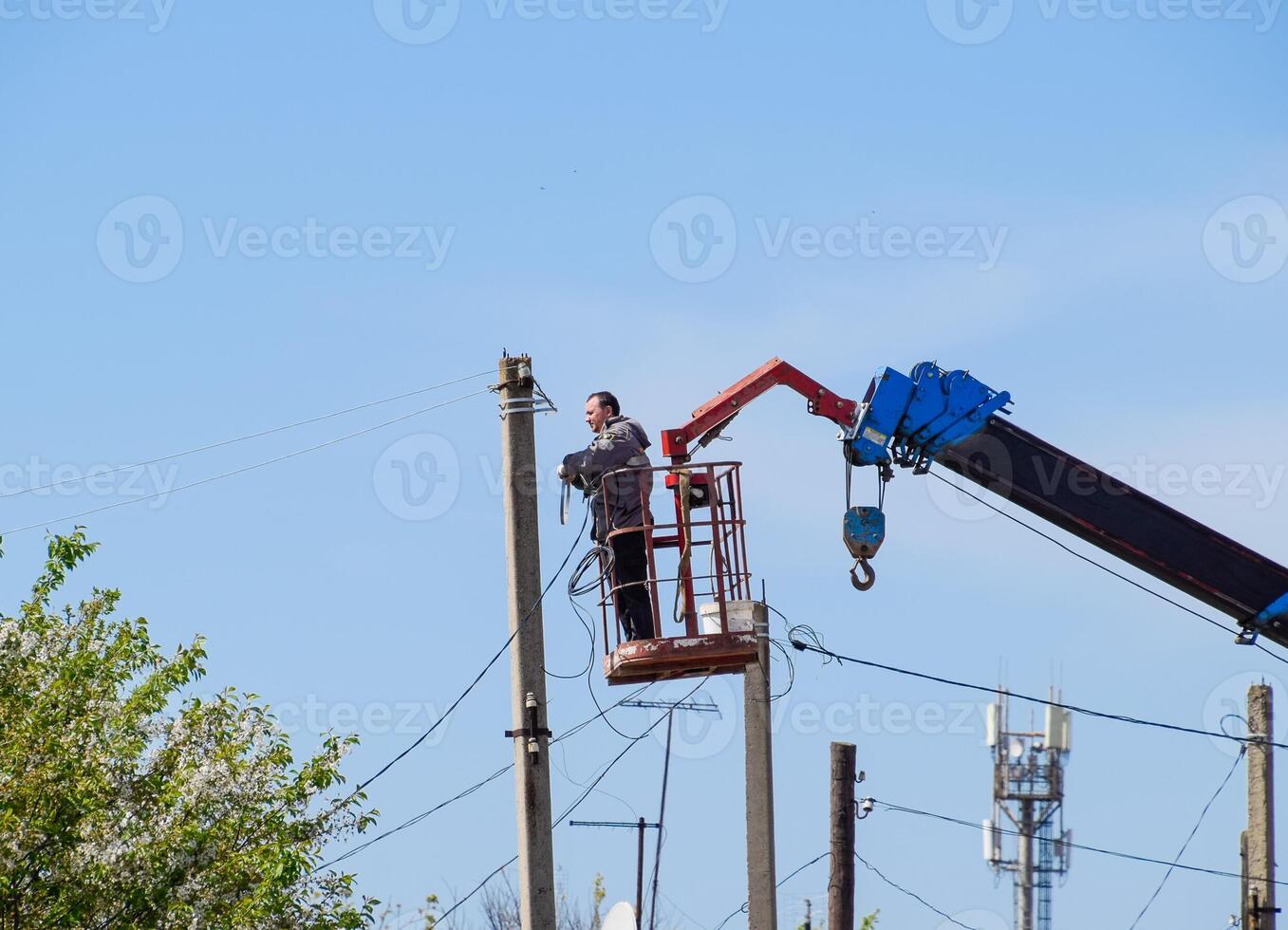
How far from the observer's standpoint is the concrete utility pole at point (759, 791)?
17.6 metres

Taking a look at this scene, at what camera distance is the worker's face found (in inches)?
638

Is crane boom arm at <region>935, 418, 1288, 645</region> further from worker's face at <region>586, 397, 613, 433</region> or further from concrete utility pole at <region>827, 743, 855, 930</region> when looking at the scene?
concrete utility pole at <region>827, 743, 855, 930</region>

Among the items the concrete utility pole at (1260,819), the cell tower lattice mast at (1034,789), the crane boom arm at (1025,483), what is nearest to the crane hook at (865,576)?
the crane boom arm at (1025,483)

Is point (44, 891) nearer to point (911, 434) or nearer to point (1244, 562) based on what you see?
point (911, 434)

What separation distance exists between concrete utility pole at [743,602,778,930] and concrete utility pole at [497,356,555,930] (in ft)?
11.3

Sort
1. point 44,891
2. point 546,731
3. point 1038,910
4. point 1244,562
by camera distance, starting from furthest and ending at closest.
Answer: point 1038,910
point 1244,562
point 44,891
point 546,731

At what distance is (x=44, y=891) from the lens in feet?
50.5

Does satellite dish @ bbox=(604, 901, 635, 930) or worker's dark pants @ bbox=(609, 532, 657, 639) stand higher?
worker's dark pants @ bbox=(609, 532, 657, 639)

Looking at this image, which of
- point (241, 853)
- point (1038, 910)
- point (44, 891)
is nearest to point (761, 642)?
point (241, 853)

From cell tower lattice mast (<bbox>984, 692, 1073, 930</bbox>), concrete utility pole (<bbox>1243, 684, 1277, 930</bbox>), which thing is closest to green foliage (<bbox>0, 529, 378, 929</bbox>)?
concrete utility pole (<bbox>1243, 684, 1277, 930</bbox>)

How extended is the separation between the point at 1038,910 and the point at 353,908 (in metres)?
66.9

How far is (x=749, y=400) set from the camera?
16.8 metres

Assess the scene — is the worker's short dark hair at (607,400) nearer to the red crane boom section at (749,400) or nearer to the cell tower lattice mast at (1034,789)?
the red crane boom section at (749,400)

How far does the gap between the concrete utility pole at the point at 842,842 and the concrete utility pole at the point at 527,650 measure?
251 inches
